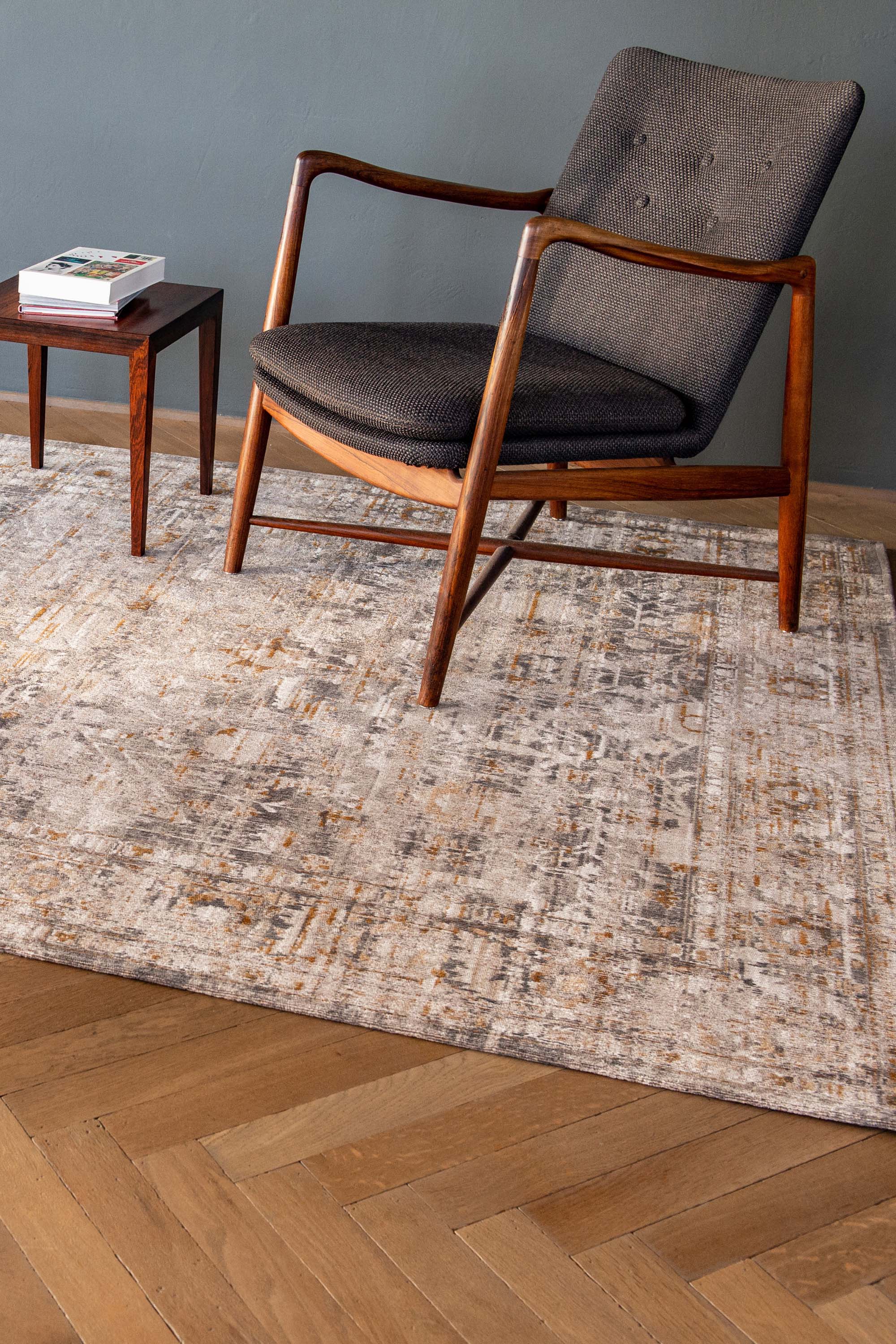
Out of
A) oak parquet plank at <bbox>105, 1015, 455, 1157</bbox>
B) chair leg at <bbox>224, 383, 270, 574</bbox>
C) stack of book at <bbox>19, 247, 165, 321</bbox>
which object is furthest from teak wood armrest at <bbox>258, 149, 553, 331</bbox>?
oak parquet plank at <bbox>105, 1015, 455, 1157</bbox>

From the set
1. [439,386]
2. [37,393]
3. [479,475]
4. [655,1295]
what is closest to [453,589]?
[479,475]

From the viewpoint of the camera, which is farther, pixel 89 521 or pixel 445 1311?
pixel 89 521

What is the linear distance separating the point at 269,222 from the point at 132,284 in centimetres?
67

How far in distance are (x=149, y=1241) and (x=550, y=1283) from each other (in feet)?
1.08

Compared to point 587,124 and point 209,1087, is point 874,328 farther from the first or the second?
point 209,1087

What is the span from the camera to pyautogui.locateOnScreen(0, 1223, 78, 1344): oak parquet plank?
0.90 metres

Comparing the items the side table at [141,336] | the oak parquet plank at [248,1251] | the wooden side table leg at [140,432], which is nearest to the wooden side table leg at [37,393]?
the side table at [141,336]

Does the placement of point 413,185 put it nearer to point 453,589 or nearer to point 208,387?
point 208,387

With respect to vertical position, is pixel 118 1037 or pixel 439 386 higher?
pixel 439 386

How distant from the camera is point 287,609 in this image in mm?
2023

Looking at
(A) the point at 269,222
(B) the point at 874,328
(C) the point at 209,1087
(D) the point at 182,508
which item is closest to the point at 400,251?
(A) the point at 269,222

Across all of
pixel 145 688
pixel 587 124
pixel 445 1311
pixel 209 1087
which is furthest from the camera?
pixel 587 124

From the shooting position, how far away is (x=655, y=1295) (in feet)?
3.17

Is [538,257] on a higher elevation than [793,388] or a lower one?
higher
